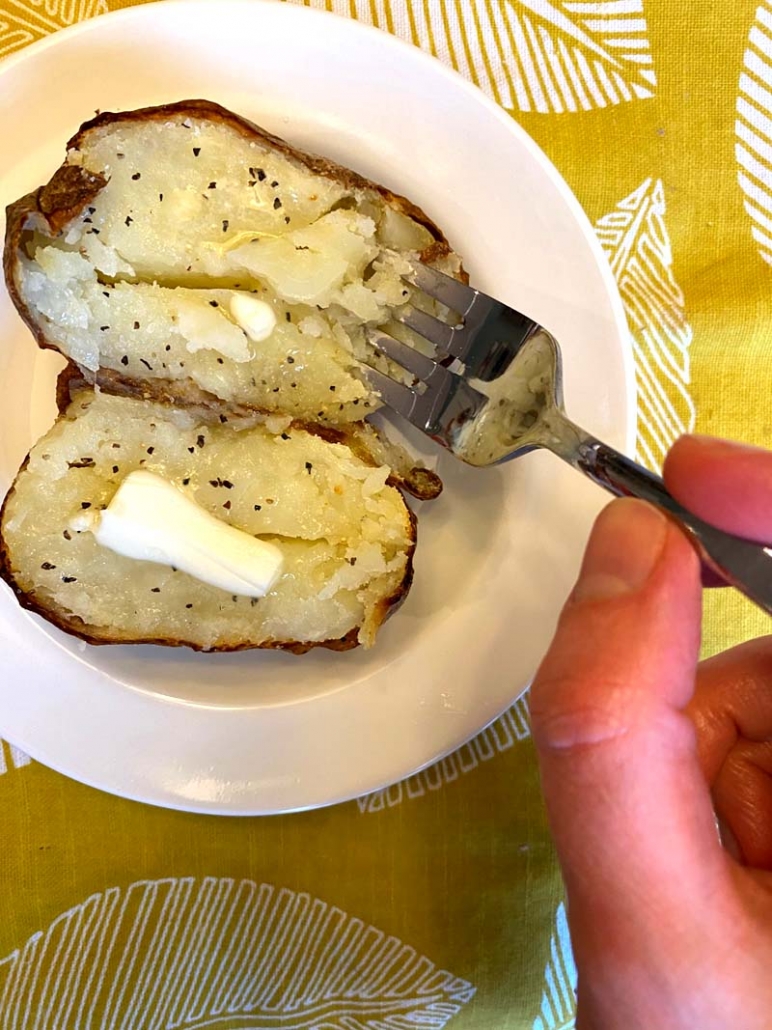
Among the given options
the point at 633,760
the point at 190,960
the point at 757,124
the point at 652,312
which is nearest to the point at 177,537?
the point at 633,760

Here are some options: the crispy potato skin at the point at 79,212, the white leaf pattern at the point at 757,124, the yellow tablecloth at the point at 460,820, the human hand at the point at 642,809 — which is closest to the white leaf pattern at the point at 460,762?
the yellow tablecloth at the point at 460,820

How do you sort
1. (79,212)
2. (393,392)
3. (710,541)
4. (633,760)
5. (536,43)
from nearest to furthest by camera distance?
(633,760), (710,541), (79,212), (393,392), (536,43)

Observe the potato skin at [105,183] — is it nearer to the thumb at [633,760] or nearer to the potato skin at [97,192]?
the potato skin at [97,192]

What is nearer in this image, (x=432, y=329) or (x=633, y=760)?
(x=633, y=760)

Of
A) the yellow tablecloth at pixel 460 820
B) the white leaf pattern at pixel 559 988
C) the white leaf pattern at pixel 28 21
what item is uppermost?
the white leaf pattern at pixel 28 21

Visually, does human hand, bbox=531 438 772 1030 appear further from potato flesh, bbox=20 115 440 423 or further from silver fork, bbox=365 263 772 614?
potato flesh, bbox=20 115 440 423

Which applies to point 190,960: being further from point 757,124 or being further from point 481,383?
point 757,124

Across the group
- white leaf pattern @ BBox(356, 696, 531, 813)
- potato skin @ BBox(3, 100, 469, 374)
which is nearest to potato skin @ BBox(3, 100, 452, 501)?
potato skin @ BBox(3, 100, 469, 374)
